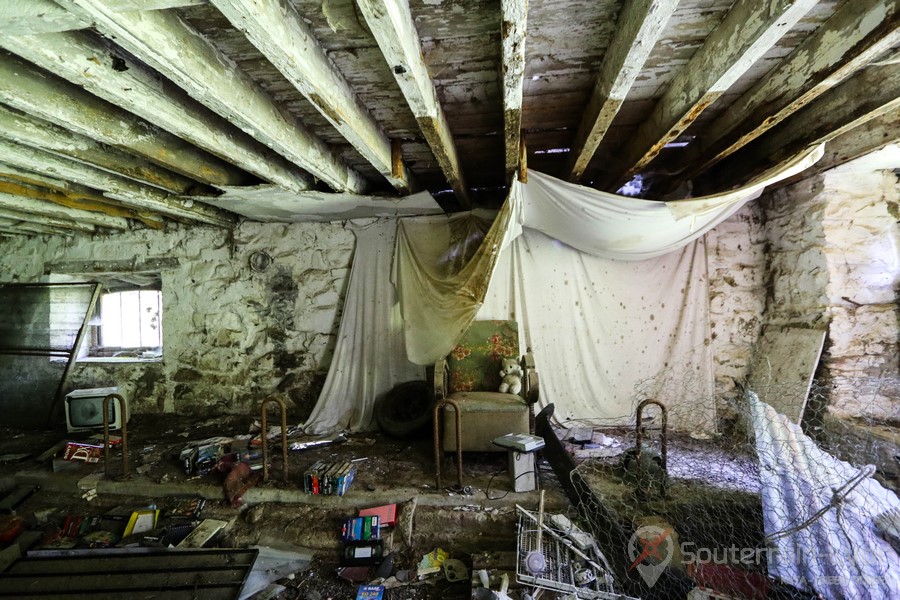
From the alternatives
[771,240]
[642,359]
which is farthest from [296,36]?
[771,240]

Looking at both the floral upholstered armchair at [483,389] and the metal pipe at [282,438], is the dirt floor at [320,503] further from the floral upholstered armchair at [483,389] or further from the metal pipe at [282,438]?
the floral upholstered armchair at [483,389]

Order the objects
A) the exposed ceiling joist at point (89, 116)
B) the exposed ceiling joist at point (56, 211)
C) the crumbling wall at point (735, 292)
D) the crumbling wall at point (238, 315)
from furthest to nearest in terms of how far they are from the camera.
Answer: the crumbling wall at point (238, 315)
the crumbling wall at point (735, 292)
the exposed ceiling joist at point (56, 211)
the exposed ceiling joist at point (89, 116)

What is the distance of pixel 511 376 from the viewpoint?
313cm

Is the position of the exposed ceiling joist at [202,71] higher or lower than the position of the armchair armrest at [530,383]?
higher

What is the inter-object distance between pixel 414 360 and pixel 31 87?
2.77 metres

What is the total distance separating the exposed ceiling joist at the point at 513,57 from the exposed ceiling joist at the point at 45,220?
4307 mm

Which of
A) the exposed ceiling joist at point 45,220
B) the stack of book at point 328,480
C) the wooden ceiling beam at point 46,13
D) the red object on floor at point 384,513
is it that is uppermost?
the exposed ceiling joist at point 45,220

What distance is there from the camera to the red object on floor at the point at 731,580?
1853 millimetres

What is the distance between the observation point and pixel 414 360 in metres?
3.50

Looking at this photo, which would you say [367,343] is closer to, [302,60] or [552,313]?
[552,313]

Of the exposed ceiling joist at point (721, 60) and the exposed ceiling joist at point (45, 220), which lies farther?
the exposed ceiling joist at point (45, 220)

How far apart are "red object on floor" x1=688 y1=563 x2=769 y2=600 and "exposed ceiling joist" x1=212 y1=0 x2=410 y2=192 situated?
2824 mm

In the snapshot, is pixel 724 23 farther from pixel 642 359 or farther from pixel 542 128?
pixel 642 359

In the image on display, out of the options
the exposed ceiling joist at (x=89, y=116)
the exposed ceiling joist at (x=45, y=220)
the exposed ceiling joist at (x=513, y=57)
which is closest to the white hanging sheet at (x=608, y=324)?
the exposed ceiling joist at (x=513, y=57)
